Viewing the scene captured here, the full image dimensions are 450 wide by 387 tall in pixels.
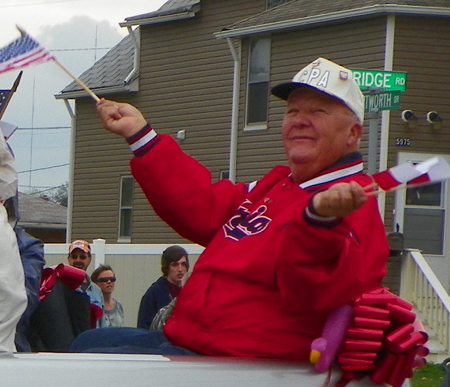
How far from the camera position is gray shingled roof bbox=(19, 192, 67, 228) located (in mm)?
40156

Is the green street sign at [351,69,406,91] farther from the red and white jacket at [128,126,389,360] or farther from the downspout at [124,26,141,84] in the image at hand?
the downspout at [124,26,141,84]

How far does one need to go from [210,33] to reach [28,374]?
20.2 meters

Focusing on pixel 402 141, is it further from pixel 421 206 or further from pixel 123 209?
pixel 123 209

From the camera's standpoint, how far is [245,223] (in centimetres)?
329

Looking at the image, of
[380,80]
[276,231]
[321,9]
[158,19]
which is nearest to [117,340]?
[276,231]

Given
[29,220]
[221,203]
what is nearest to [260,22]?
[221,203]

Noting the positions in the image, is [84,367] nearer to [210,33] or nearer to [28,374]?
[28,374]

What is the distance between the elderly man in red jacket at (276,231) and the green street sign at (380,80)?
5.64m

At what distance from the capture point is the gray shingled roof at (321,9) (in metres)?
17.5

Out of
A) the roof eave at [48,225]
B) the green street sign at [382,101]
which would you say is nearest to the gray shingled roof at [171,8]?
the green street sign at [382,101]

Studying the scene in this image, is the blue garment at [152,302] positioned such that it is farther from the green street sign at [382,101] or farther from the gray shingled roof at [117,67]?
the gray shingled roof at [117,67]

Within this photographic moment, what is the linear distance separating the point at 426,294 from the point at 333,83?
10.4 metres

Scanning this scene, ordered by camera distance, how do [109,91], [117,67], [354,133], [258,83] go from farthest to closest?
1. [117,67]
2. [109,91]
3. [258,83]
4. [354,133]

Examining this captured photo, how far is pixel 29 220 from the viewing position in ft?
132
